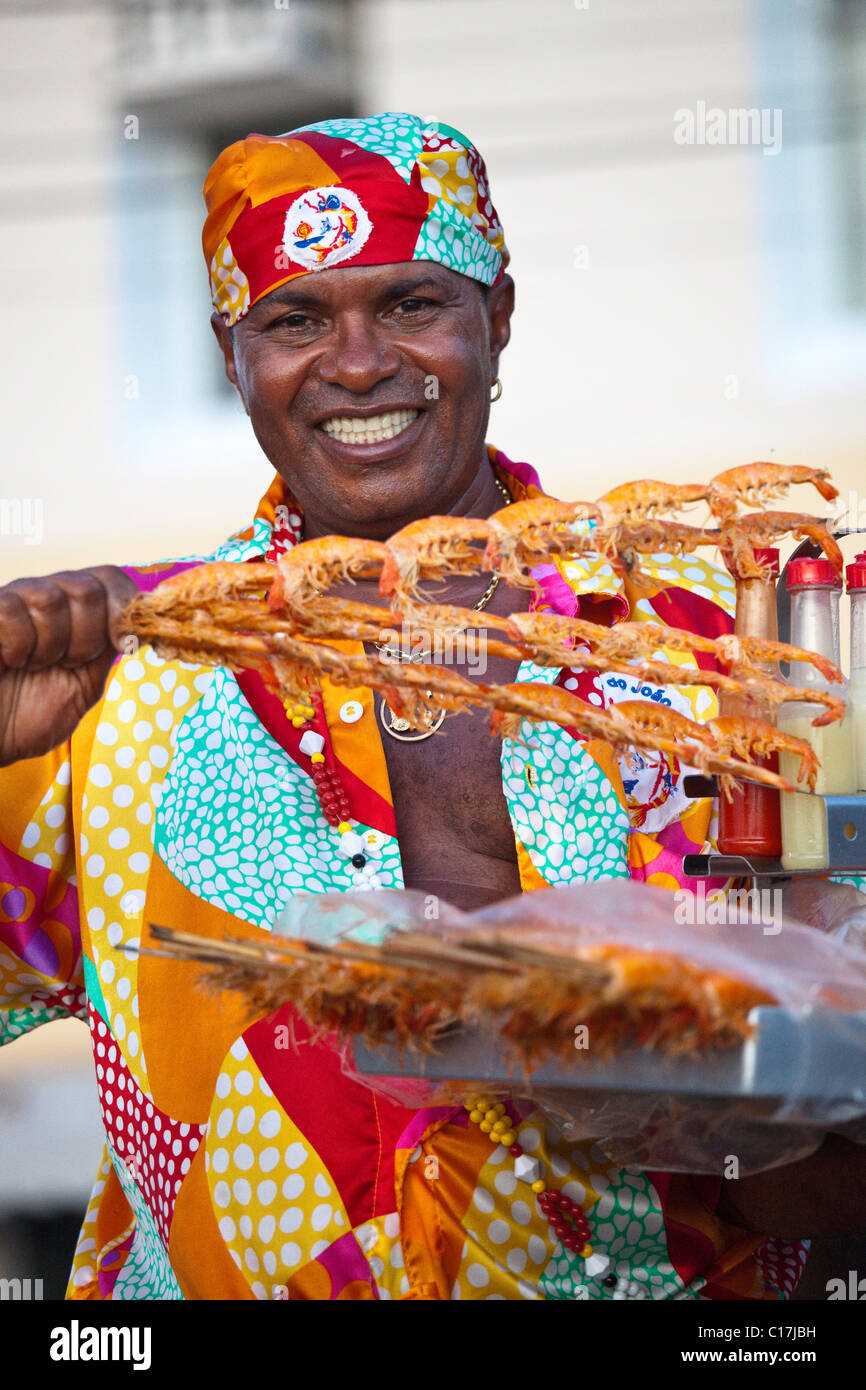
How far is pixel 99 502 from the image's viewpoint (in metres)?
4.45

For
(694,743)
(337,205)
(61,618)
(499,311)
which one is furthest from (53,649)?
(499,311)

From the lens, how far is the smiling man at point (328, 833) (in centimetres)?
152

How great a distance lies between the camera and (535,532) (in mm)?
1226

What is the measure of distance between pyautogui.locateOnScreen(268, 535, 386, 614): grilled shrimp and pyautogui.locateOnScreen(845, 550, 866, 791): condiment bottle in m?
0.42

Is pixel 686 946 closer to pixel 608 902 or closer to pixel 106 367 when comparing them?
pixel 608 902

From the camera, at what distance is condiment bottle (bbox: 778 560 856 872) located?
126cm

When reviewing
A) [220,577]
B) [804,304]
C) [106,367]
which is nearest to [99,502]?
[106,367]

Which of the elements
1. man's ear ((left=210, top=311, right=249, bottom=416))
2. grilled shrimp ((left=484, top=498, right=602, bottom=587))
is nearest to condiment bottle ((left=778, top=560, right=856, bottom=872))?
grilled shrimp ((left=484, top=498, right=602, bottom=587))

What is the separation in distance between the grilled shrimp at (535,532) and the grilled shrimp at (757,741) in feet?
0.61

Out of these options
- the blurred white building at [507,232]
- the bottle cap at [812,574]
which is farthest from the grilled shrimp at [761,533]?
the blurred white building at [507,232]

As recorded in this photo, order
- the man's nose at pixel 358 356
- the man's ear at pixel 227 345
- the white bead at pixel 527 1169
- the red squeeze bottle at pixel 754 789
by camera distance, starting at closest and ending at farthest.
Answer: the red squeeze bottle at pixel 754 789
the white bead at pixel 527 1169
the man's nose at pixel 358 356
the man's ear at pixel 227 345

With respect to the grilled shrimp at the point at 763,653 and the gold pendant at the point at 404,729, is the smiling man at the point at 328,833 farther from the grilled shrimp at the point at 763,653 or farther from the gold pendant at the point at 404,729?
the grilled shrimp at the point at 763,653

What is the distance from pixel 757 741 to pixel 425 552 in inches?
12.2

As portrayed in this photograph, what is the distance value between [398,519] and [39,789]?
53cm
